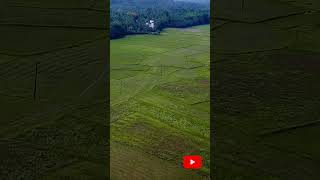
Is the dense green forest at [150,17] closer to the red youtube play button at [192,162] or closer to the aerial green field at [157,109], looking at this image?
the aerial green field at [157,109]
